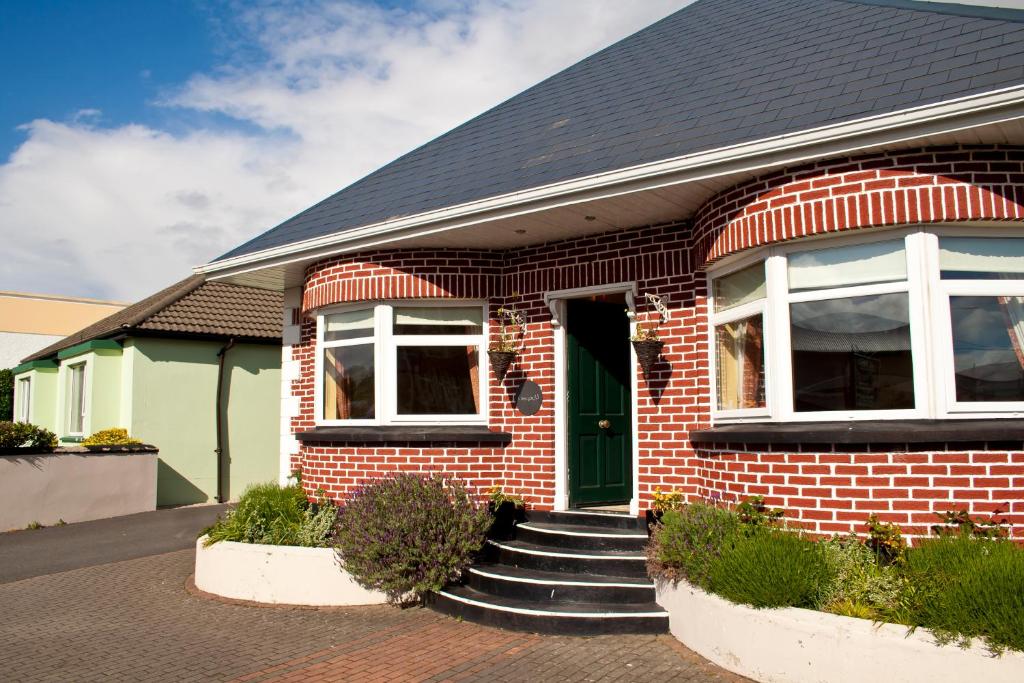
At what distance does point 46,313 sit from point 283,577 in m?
26.5

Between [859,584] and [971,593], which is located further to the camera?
[859,584]

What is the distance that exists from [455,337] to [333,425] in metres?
1.82

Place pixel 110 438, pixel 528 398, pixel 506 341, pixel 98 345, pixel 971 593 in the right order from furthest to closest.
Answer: pixel 98 345, pixel 110 438, pixel 506 341, pixel 528 398, pixel 971 593

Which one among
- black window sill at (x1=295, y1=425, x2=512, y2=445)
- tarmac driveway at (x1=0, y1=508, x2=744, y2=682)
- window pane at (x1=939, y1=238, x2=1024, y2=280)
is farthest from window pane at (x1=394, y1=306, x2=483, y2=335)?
window pane at (x1=939, y1=238, x2=1024, y2=280)

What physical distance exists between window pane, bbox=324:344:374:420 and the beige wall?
942 inches

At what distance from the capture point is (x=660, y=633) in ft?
21.4

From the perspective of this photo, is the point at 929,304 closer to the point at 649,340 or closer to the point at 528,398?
the point at 649,340

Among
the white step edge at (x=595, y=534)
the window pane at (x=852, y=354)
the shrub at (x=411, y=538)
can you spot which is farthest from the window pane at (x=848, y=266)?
the shrub at (x=411, y=538)

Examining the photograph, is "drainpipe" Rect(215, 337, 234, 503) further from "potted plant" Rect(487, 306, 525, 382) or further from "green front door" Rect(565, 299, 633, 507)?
"green front door" Rect(565, 299, 633, 507)

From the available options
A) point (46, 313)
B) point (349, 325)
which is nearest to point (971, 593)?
point (349, 325)

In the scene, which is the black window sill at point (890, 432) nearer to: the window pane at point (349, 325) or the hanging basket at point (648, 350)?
the hanging basket at point (648, 350)

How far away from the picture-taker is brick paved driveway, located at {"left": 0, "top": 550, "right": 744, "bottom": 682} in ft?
19.2

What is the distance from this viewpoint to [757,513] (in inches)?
250

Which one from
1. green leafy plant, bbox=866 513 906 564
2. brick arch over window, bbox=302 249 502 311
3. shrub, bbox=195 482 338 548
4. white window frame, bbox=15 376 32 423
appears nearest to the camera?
green leafy plant, bbox=866 513 906 564
